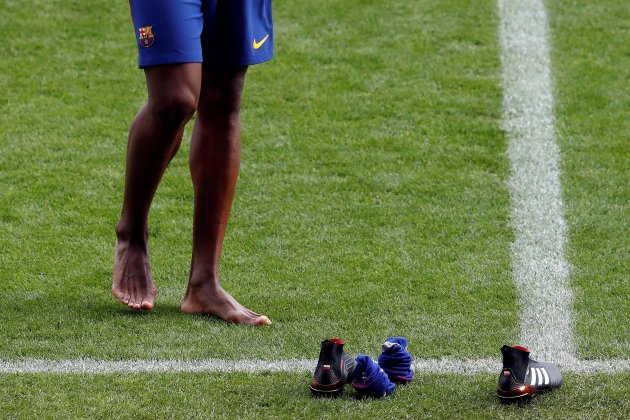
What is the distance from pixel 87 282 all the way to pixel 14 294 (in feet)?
0.90

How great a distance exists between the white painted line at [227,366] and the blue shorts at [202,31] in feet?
2.99

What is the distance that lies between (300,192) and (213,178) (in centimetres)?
132

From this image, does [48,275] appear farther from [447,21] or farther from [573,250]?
[447,21]

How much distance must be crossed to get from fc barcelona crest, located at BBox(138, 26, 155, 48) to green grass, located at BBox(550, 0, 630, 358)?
64.5 inches

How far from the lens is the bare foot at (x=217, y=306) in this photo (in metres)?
4.21

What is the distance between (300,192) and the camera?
5605 mm

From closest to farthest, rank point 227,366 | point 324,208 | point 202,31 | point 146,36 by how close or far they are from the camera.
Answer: point 227,366, point 146,36, point 202,31, point 324,208

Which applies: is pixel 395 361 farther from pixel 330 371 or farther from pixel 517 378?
pixel 517 378

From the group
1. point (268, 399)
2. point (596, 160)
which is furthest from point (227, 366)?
point (596, 160)

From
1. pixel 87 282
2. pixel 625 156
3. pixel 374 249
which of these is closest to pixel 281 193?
pixel 374 249

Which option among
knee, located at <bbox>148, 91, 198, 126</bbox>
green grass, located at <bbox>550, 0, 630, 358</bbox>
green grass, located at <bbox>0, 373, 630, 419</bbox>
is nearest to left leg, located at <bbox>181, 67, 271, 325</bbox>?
knee, located at <bbox>148, 91, 198, 126</bbox>

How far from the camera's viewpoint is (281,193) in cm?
560

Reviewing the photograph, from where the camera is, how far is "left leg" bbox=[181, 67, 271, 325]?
425 centimetres

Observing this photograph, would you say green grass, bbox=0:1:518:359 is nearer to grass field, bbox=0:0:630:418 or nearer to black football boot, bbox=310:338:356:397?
grass field, bbox=0:0:630:418
